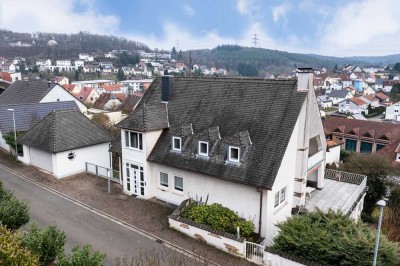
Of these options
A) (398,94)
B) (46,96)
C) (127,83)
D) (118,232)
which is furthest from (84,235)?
(127,83)

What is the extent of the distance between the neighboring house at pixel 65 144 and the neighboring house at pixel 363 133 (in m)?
42.7

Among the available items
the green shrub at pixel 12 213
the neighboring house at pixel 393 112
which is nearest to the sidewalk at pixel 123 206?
the green shrub at pixel 12 213

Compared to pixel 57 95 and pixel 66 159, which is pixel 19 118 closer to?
pixel 66 159

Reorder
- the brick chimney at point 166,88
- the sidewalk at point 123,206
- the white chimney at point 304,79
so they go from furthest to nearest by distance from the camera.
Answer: the brick chimney at point 166,88 < the white chimney at point 304,79 < the sidewalk at point 123,206

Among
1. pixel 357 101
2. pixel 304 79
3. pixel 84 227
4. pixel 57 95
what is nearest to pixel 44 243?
pixel 84 227

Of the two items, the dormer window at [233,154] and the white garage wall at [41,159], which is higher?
the dormer window at [233,154]

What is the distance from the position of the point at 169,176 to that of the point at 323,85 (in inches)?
7132

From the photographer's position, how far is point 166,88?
25.4 meters

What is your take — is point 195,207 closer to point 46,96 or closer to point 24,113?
point 24,113

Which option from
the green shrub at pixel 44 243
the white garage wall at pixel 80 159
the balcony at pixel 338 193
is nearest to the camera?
the green shrub at pixel 44 243

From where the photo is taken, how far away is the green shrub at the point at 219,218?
18.2 meters

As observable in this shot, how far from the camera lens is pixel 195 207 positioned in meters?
19.9

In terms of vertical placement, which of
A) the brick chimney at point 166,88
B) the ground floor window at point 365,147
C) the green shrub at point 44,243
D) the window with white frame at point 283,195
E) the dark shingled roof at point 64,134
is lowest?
the ground floor window at point 365,147

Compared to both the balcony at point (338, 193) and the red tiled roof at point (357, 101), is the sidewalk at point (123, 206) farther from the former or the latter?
the red tiled roof at point (357, 101)
